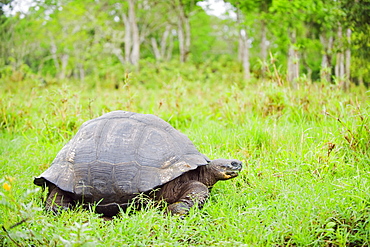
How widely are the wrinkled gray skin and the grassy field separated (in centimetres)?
16

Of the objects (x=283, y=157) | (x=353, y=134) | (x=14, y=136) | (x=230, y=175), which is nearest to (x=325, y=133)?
(x=353, y=134)

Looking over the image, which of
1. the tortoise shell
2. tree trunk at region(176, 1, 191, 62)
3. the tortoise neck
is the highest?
tree trunk at region(176, 1, 191, 62)

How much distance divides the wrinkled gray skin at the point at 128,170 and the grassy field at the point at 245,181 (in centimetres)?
16

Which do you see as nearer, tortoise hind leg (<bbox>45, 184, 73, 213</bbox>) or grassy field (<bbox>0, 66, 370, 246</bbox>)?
grassy field (<bbox>0, 66, 370, 246</bbox>)

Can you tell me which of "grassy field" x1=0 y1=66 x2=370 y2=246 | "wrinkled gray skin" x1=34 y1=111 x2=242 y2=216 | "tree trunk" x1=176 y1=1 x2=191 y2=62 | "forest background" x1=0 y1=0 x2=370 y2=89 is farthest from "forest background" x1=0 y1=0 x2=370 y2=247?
"tree trunk" x1=176 y1=1 x2=191 y2=62

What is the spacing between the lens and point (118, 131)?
310 cm

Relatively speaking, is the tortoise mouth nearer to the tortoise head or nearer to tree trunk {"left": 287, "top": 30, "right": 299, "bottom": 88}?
the tortoise head

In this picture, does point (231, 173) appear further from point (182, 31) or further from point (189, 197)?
point (182, 31)

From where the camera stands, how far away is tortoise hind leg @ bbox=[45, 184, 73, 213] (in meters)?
2.96

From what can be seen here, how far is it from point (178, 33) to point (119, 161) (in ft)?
68.1

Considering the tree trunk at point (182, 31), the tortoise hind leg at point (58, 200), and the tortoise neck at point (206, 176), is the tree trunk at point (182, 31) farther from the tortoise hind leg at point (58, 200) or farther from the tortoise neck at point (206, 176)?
the tortoise hind leg at point (58, 200)

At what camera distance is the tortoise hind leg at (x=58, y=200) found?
2957 mm

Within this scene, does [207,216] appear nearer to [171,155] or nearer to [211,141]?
[171,155]

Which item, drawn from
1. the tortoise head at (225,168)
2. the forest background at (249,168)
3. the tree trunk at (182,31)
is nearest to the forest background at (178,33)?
the tree trunk at (182,31)
